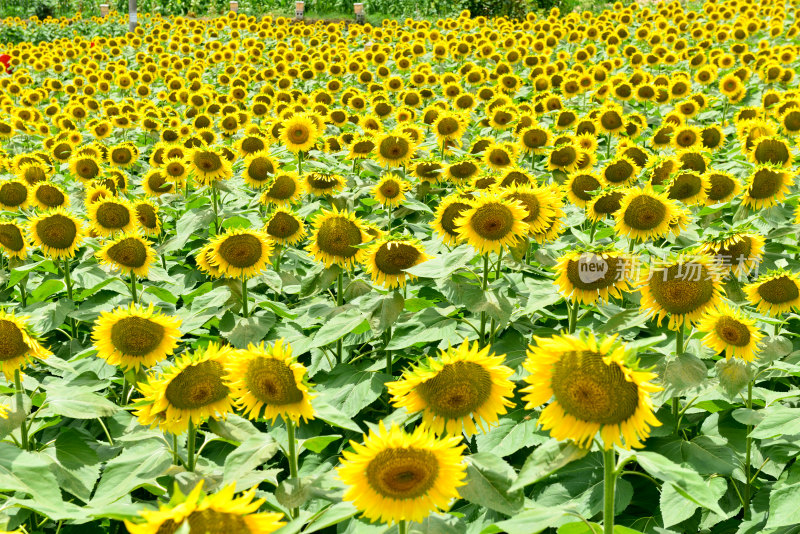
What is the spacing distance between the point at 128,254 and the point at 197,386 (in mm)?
1932

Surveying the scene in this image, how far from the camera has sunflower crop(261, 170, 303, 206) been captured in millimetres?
5332

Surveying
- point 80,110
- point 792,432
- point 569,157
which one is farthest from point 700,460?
point 80,110

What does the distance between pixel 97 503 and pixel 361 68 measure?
9198 mm

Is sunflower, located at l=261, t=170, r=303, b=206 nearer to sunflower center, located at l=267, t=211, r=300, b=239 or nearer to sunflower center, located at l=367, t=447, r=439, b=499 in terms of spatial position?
sunflower center, located at l=267, t=211, r=300, b=239

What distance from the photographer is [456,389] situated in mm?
2270

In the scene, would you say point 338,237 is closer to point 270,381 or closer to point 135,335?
point 135,335

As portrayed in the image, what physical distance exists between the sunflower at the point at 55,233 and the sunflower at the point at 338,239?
1.56 meters

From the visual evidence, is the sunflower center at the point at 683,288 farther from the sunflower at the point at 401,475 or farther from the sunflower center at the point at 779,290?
the sunflower at the point at 401,475

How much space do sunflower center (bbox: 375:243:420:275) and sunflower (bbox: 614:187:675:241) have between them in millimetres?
1181

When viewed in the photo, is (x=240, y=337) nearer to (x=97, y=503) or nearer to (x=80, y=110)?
(x=97, y=503)

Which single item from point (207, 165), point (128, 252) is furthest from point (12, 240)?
point (207, 165)

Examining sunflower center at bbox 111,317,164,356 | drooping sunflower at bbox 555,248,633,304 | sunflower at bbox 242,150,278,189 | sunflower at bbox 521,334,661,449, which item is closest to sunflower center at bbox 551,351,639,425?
sunflower at bbox 521,334,661,449

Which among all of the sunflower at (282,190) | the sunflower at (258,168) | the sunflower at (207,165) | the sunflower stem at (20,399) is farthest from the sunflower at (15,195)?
the sunflower stem at (20,399)

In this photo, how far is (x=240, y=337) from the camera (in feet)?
12.1
